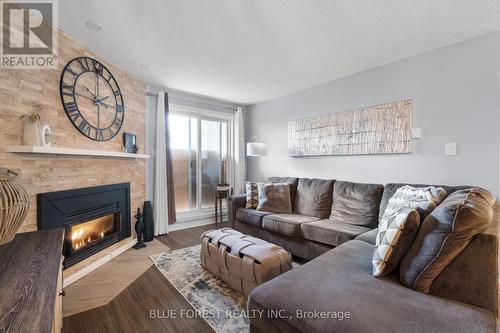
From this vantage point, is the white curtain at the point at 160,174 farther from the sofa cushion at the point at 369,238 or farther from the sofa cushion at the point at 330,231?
the sofa cushion at the point at 369,238

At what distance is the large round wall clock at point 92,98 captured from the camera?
88.1 inches

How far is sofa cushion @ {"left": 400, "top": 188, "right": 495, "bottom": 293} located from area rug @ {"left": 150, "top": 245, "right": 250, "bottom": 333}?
1125mm

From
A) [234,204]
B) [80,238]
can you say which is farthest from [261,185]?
[80,238]

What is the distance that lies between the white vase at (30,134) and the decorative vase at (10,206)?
0.64 meters

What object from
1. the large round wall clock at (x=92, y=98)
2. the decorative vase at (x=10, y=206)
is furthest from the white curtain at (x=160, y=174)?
the decorative vase at (x=10, y=206)

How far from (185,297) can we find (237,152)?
10.2 feet

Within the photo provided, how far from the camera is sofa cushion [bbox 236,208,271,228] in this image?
9.93 ft

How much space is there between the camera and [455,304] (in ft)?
3.46

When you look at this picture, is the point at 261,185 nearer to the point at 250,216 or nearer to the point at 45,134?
the point at 250,216

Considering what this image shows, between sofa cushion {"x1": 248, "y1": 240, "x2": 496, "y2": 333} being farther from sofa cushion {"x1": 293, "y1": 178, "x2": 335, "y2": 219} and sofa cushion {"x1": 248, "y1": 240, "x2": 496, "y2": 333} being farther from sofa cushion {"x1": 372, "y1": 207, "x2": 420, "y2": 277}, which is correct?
sofa cushion {"x1": 293, "y1": 178, "x2": 335, "y2": 219}

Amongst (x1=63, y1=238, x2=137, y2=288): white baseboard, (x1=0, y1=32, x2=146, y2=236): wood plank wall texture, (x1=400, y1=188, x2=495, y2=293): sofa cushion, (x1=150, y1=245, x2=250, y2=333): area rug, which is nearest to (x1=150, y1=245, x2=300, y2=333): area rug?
(x1=150, y1=245, x2=250, y2=333): area rug

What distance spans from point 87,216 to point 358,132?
11.3ft

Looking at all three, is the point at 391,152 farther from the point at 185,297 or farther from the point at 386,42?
the point at 185,297

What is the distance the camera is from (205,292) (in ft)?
6.49
